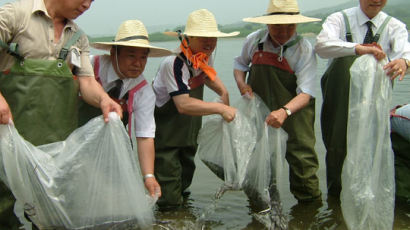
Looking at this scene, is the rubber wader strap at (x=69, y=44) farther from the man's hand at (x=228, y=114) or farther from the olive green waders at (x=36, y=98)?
the man's hand at (x=228, y=114)

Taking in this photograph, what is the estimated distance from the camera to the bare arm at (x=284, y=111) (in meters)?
3.24

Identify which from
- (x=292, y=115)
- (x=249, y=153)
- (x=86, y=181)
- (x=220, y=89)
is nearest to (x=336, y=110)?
(x=292, y=115)

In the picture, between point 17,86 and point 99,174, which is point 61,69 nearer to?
point 17,86

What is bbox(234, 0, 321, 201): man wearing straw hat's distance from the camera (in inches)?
134

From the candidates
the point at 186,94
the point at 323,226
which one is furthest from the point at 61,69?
the point at 323,226

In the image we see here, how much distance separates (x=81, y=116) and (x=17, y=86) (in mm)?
768

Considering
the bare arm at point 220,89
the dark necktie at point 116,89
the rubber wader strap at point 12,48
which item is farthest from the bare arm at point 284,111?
the rubber wader strap at point 12,48

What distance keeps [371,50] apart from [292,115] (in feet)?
2.77

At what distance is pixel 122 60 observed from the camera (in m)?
3.01

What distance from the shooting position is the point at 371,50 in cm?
304

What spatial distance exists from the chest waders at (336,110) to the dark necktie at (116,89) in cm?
166

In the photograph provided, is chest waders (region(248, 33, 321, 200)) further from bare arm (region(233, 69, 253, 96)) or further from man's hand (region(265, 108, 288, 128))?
man's hand (region(265, 108, 288, 128))

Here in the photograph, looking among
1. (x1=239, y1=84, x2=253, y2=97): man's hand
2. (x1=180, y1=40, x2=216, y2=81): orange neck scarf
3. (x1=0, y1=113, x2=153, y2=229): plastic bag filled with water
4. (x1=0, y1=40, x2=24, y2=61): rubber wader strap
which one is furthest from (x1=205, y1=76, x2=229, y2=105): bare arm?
(x1=0, y1=40, x2=24, y2=61): rubber wader strap

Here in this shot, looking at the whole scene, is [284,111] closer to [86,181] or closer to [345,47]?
[345,47]
